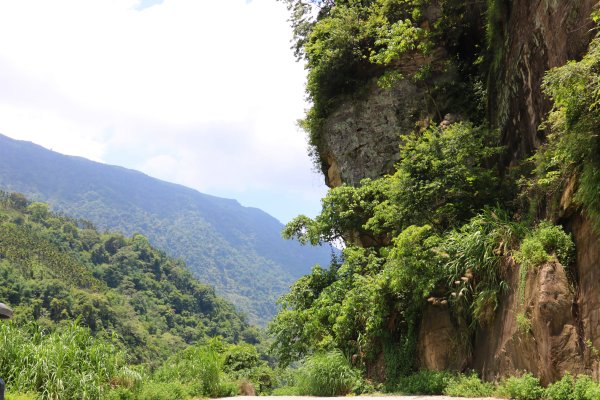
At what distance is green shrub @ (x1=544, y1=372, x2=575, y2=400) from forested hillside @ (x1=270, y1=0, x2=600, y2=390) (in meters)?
0.27

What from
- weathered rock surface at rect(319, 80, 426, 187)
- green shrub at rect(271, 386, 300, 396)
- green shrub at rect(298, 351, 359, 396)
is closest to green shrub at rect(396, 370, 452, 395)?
green shrub at rect(298, 351, 359, 396)

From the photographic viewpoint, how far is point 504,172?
11539mm

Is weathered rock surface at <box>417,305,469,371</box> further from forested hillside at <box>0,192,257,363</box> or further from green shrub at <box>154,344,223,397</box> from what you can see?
forested hillside at <box>0,192,257,363</box>

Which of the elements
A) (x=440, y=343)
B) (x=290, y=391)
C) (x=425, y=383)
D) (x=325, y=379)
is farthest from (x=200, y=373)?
(x=440, y=343)

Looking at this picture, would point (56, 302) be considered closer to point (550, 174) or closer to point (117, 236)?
point (117, 236)

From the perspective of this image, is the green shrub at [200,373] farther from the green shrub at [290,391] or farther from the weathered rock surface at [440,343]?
the weathered rock surface at [440,343]

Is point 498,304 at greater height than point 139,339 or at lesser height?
greater

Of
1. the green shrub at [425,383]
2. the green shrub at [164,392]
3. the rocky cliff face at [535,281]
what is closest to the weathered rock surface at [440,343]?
the rocky cliff face at [535,281]

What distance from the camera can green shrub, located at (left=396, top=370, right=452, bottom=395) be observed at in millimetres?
8609

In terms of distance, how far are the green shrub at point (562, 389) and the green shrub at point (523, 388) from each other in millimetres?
179

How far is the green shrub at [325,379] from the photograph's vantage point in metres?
10.0

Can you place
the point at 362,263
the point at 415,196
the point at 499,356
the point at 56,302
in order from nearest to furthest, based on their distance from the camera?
the point at 499,356 < the point at 415,196 < the point at 362,263 < the point at 56,302

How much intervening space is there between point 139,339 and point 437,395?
1649 inches

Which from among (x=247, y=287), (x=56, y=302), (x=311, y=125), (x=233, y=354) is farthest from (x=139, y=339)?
(x=247, y=287)
